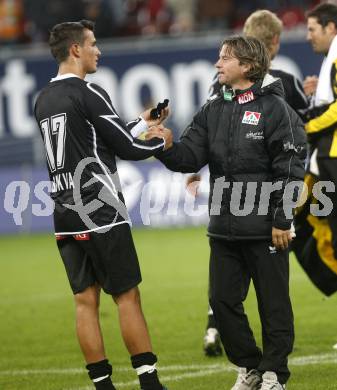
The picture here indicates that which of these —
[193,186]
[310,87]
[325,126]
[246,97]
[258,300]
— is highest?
[246,97]

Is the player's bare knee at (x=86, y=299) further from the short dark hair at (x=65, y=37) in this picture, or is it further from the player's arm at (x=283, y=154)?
the short dark hair at (x=65, y=37)

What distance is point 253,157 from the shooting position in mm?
6145

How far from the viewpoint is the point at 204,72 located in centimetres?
1795

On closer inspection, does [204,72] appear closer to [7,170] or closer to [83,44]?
[7,170]

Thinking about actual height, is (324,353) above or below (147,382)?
below

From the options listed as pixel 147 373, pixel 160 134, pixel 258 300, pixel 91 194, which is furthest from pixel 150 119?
pixel 147 373

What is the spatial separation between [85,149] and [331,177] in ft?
7.84

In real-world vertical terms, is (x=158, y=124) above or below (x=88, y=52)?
below

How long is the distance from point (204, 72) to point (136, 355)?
12327 millimetres

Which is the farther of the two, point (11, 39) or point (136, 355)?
point (11, 39)

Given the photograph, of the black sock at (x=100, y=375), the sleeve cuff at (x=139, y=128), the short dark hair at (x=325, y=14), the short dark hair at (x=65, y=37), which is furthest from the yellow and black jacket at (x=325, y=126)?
the black sock at (x=100, y=375)

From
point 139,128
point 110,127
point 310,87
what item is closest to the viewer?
point 110,127

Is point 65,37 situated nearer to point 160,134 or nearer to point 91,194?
point 160,134

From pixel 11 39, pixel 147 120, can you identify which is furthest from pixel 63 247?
pixel 11 39
